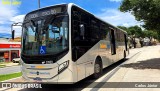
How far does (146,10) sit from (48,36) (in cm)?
901

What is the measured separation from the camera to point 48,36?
8.60 m

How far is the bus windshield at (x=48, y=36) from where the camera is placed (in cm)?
845

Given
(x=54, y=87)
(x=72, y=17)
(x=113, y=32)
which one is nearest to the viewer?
(x=72, y=17)

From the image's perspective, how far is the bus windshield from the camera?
8453mm

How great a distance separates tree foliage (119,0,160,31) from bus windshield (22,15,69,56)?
807cm

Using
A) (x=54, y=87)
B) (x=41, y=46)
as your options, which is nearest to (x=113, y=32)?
(x=54, y=87)

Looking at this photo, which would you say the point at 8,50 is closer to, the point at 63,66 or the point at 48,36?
the point at 48,36

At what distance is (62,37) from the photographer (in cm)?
852

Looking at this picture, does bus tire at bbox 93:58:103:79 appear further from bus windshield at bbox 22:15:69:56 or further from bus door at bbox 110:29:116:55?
bus door at bbox 110:29:116:55

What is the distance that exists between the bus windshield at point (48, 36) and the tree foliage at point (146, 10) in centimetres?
807

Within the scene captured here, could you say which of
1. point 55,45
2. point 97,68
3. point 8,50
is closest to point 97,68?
point 97,68

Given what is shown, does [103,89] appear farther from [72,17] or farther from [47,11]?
[47,11]

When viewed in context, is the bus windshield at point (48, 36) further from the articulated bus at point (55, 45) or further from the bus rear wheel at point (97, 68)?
the bus rear wheel at point (97, 68)

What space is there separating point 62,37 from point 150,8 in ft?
28.5
